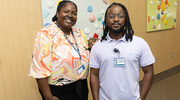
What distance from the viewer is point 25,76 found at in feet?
6.28

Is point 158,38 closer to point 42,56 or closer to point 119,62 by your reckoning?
point 119,62

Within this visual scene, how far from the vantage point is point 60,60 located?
4.32ft

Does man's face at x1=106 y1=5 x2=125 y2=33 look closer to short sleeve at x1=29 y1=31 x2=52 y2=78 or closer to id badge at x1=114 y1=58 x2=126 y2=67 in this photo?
id badge at x1=114 y1=58 x2=126 y2=67

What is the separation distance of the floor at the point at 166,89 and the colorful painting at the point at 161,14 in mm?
1190

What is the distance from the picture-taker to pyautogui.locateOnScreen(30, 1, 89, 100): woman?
1271 millimetres

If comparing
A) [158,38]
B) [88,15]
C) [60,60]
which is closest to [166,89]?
[158,38]

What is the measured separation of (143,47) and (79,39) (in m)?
0.61

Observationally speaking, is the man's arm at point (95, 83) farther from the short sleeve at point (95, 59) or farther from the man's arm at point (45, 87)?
the man's arm at point (45, 87)

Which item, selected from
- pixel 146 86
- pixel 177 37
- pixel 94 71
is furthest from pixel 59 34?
pixel 177 37

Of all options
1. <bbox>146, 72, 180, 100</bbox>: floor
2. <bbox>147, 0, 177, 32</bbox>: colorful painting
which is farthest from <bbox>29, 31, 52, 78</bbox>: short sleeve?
<bbox>147, 0, 177, 32</bbox>: colorful painting

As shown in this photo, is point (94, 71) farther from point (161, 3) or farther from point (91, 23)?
point (161, 3)

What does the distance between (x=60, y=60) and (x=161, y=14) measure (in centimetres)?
320

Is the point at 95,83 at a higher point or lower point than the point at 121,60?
lower

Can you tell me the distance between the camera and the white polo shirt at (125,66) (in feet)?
4.12
